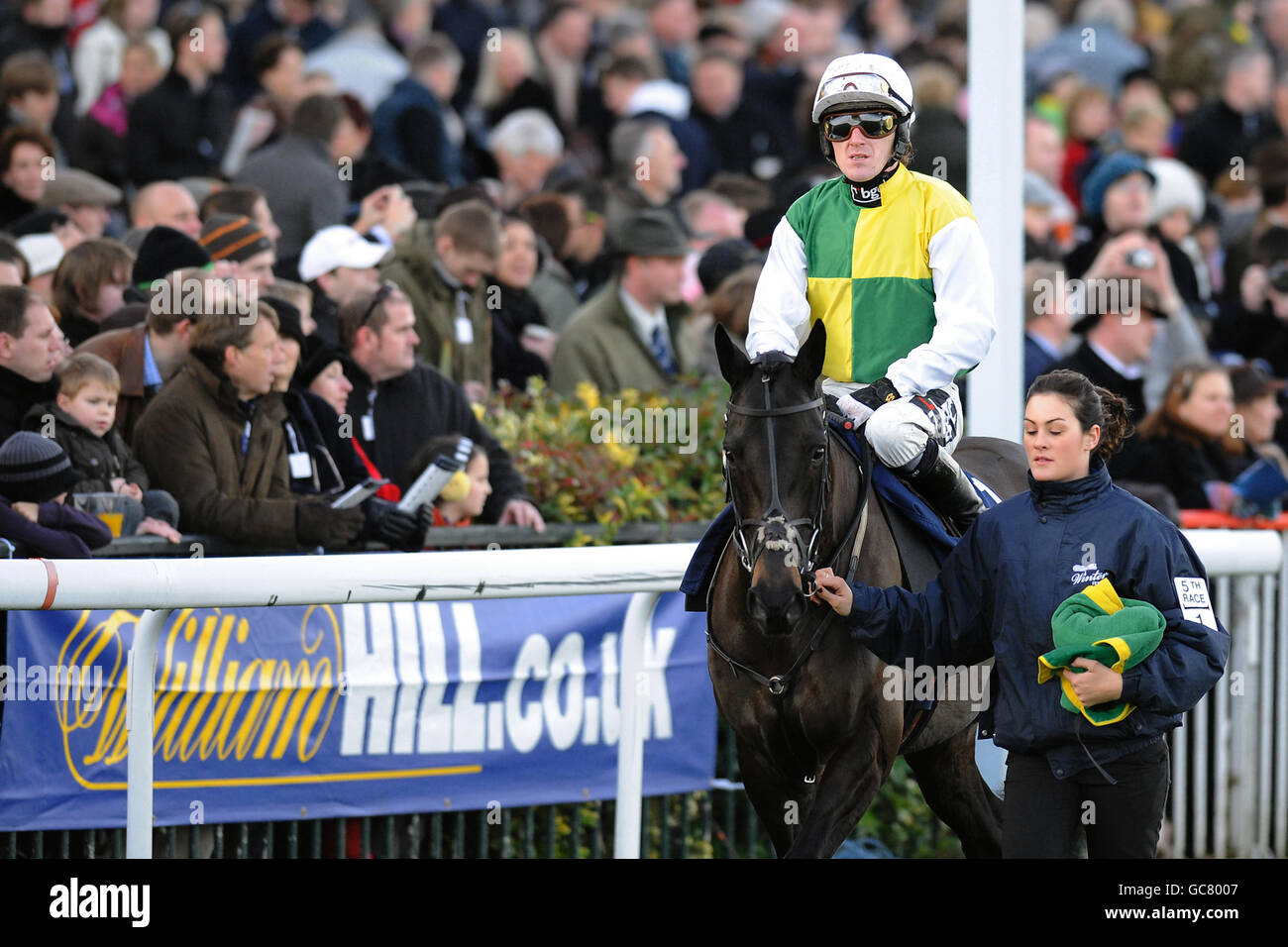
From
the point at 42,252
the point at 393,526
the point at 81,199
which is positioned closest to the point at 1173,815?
the point at 393,526

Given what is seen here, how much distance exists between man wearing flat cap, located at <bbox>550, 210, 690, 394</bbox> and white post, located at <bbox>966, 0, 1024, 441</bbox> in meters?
2.44

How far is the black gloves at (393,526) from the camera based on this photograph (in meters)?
6.43

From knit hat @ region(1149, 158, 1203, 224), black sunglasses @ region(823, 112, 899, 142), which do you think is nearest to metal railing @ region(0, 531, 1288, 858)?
black sunglasses @ region(823, 112, 899, 142)

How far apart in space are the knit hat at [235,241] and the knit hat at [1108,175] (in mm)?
6385

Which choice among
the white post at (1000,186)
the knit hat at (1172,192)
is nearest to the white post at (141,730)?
the white post at (1000,186)

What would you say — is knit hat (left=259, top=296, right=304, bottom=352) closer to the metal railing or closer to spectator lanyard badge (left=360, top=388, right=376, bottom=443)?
spectator lanyard badge (left=360, top=388, right=376, bottom=443)

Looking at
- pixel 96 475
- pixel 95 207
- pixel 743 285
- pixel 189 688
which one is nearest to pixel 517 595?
pixel 189 688

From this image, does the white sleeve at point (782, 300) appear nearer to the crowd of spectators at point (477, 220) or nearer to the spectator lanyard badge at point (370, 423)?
the crowd of spectators at point (477, 220)

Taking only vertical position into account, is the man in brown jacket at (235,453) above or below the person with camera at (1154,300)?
below

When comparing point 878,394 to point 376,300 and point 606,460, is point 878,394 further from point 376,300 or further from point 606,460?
point 376,300

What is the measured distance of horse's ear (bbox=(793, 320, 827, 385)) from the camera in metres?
4.70

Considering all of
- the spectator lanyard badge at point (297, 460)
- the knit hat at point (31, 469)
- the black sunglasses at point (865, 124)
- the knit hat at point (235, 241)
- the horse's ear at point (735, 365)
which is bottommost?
the knit hat at point (31, 469)

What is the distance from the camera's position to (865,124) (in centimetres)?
515
